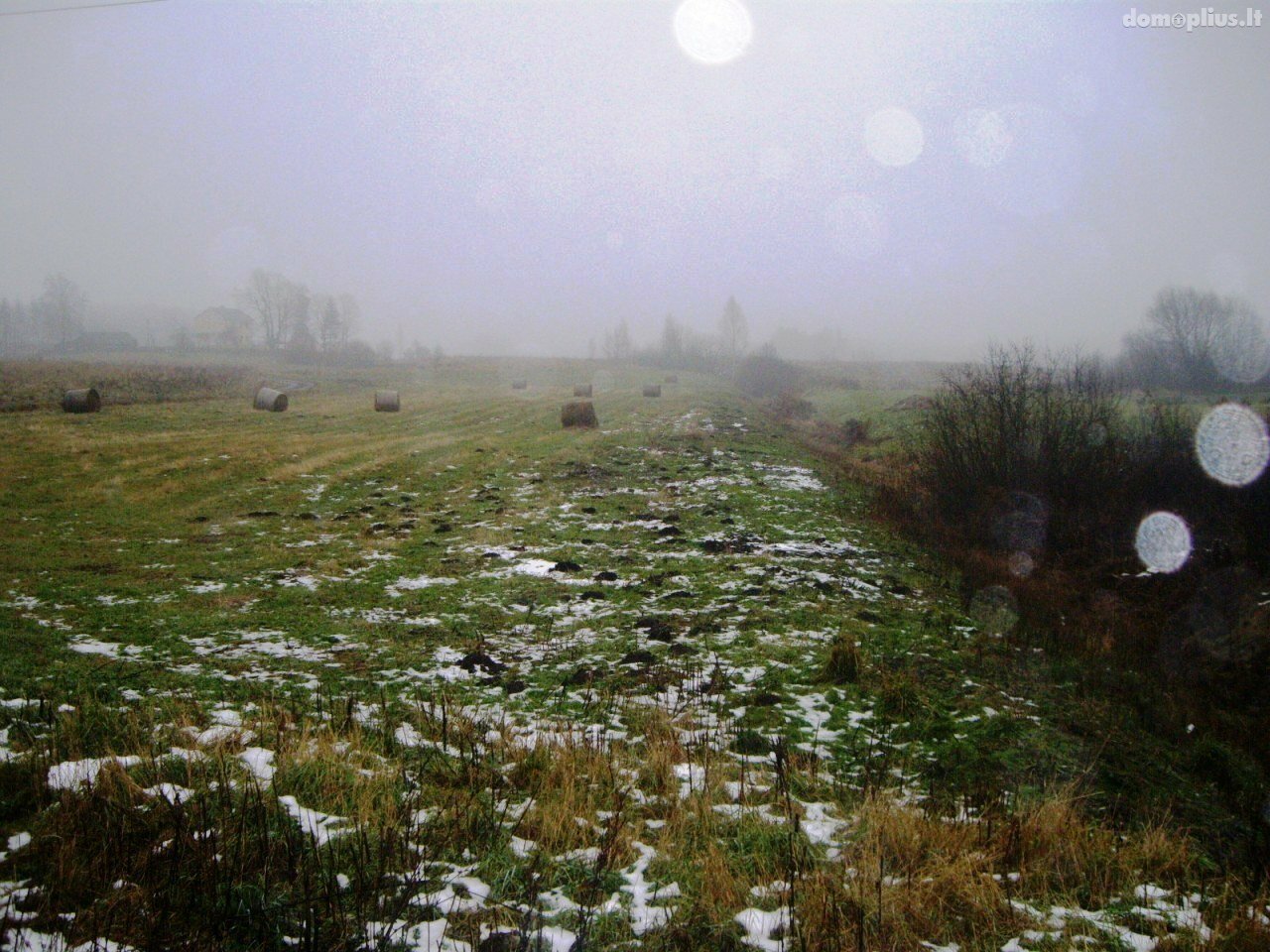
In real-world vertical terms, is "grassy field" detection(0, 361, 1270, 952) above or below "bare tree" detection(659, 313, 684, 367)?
below

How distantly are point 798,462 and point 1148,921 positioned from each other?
19.3 m

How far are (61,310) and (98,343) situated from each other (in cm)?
620

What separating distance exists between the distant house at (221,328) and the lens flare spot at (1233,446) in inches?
4978

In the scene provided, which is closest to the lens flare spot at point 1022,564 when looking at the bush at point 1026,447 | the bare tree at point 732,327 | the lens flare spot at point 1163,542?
the bush at point 1026,447

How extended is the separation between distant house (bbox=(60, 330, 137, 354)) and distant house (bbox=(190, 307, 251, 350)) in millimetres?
10278

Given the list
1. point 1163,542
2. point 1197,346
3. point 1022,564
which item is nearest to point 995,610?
point 1022,564

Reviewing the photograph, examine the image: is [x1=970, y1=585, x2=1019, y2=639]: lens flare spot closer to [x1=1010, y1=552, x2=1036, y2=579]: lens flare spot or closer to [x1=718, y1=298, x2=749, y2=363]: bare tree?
[x1=1010, y1=552, x2=1036, y2=579]: lens flare spot

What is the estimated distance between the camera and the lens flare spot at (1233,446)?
10836 millimetres

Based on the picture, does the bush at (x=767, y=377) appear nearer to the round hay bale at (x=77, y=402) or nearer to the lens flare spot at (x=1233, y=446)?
the lens flare spot at (x=1233, y=446)

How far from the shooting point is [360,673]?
7355mm

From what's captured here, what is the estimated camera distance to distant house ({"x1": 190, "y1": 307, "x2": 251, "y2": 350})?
114375 millimetres

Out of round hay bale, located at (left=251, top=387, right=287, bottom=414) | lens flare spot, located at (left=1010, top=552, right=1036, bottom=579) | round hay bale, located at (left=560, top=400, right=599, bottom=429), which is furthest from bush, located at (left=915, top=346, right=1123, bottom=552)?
round hay bale, located at (left=251, top=387, right=287, bottom=414)

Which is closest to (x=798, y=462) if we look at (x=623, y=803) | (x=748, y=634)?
(x=748, y=634)

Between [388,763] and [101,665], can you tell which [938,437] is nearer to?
[388,763]
